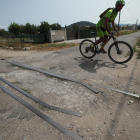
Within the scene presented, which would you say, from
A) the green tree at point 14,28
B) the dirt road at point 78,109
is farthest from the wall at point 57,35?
the dirt road at point 78,109

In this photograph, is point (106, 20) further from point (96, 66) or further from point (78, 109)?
point (78, 109)

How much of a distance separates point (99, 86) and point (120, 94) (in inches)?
19.9

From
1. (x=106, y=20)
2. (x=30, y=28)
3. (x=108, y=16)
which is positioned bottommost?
(x=106, y=20)

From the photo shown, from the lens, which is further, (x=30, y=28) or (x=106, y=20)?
(x=30, y=28)

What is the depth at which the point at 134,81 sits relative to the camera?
2.81 meters

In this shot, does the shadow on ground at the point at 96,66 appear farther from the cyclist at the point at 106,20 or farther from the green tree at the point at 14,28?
the green tree at the point at 14,28

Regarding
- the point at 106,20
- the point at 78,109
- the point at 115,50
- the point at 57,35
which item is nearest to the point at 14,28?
the point at 57,35

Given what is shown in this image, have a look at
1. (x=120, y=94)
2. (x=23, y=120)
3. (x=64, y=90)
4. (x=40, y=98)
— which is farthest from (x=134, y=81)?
(x=23, y=120)

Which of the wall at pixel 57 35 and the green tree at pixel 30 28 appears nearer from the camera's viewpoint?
the wall at pixel 57 35

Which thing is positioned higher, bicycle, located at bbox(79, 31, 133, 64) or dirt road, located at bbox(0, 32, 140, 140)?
bicycle, located at bbox(79, 31, 133, 64)

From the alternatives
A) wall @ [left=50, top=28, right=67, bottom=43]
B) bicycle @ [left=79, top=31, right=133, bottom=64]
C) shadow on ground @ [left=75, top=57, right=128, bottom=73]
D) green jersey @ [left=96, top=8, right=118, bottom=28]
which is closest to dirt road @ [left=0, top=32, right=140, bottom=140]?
shadow on ground @ [left=75, top=57, right=128, bottom=73]

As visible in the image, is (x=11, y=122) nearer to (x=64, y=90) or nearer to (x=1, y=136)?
(x=1, y=136)

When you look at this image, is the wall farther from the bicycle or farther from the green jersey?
the green jersey

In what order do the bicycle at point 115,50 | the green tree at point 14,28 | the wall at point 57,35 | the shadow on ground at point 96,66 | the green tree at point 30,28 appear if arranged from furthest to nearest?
1. the green tree at point 30,28
2. the green tree at point 14,28
3. the wall at point 57,35
4. the bicycle at point 115,50
5. the shadow on ground at point 96,66
